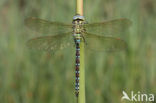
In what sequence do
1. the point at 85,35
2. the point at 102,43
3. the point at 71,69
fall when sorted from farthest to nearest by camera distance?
the point at 71,69 → the point at 102,43 → the point at 85,35

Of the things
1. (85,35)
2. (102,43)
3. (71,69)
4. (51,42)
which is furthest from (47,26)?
(71,69)

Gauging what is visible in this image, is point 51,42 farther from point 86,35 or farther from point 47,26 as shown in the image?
point 86,35

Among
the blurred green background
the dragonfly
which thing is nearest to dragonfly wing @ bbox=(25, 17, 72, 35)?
the dragonfly

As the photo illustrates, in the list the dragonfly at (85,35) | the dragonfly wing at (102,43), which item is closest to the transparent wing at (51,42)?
the dragonfly at (85,35)

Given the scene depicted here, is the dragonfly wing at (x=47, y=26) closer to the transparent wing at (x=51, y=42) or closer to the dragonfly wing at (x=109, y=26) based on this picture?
the transparent wing at (x=51, y=42)

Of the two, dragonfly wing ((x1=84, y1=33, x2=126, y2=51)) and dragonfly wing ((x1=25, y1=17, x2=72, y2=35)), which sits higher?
dragonfly wing ((x1=25, y1=17, x2=72, y2=35))

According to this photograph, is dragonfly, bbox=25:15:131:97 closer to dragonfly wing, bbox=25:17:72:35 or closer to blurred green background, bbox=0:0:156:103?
dragonfly wing, bbox=25:17:72:35

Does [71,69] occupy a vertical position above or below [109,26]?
below
